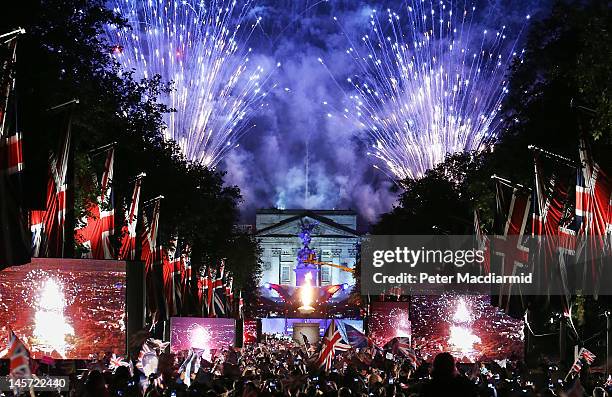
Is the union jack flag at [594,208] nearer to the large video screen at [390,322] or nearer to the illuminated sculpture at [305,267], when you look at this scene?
the large video screen at [390,322]

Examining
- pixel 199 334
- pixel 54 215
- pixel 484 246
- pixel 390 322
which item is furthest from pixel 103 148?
pixel 390 322

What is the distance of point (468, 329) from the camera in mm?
27422

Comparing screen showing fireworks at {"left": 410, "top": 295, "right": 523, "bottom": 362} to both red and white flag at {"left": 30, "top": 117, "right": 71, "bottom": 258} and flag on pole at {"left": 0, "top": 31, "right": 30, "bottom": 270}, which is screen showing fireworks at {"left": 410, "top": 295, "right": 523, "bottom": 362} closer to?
red and white flag at {"left": 30, "top": 117, "right": 71, "bottom": 258}

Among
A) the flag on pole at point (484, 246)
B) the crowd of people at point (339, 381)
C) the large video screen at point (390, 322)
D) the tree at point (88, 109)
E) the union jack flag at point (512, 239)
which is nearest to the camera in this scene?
the crowd of people at point (339, 381)

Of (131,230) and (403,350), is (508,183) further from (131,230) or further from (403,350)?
(131,230)

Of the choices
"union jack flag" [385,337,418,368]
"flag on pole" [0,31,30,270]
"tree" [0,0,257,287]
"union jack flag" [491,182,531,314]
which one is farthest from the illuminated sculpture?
"flag on pole" [0,31,30,270]

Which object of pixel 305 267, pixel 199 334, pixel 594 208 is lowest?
pixel 199 334

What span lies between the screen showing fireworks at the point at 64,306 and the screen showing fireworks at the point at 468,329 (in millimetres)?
13264

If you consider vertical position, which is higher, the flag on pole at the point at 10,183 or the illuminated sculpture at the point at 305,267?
the illuminated sculpture at the point at 305,267

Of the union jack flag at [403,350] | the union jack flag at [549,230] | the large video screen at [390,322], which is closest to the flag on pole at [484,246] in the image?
the large video screen at [390,322]

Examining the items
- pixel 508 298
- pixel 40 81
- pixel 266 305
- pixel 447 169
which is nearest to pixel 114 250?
pixel 40 81

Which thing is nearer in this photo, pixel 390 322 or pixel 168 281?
pixel 168 281

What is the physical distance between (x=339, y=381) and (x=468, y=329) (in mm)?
8376

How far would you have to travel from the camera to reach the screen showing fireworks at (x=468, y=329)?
89.0 ft
